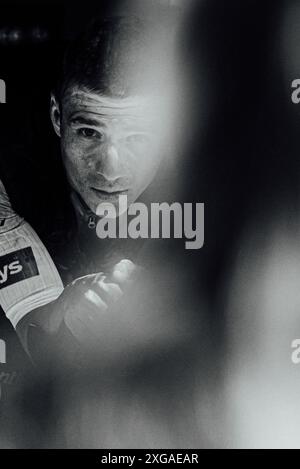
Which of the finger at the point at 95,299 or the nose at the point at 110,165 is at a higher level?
the nose at the point at 110,165

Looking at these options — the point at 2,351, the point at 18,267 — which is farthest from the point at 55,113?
the point at 2,351

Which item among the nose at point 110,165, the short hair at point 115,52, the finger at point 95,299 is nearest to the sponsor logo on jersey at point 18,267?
the finger at point 95,299

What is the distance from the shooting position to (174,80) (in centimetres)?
151

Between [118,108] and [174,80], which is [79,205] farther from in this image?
[174,80]

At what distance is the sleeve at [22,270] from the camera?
1.53 metres

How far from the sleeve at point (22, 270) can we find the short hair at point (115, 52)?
34 cm

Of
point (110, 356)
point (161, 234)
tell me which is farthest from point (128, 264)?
point (110, 356)

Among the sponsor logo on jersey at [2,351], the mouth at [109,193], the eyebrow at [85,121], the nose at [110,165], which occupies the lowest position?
the sponsor logo on jersey at [2,351]

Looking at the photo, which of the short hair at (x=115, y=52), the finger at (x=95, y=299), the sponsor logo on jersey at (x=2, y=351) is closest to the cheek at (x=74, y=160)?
the short hair at (x=115, y=52)

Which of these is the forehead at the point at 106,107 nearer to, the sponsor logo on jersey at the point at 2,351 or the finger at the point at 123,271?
the finger at the point at 123,271

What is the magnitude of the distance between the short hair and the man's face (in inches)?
1.3

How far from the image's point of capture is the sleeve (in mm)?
1530

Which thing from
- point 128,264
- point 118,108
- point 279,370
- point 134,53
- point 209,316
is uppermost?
point 134,53

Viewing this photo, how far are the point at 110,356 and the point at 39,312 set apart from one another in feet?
0.65
